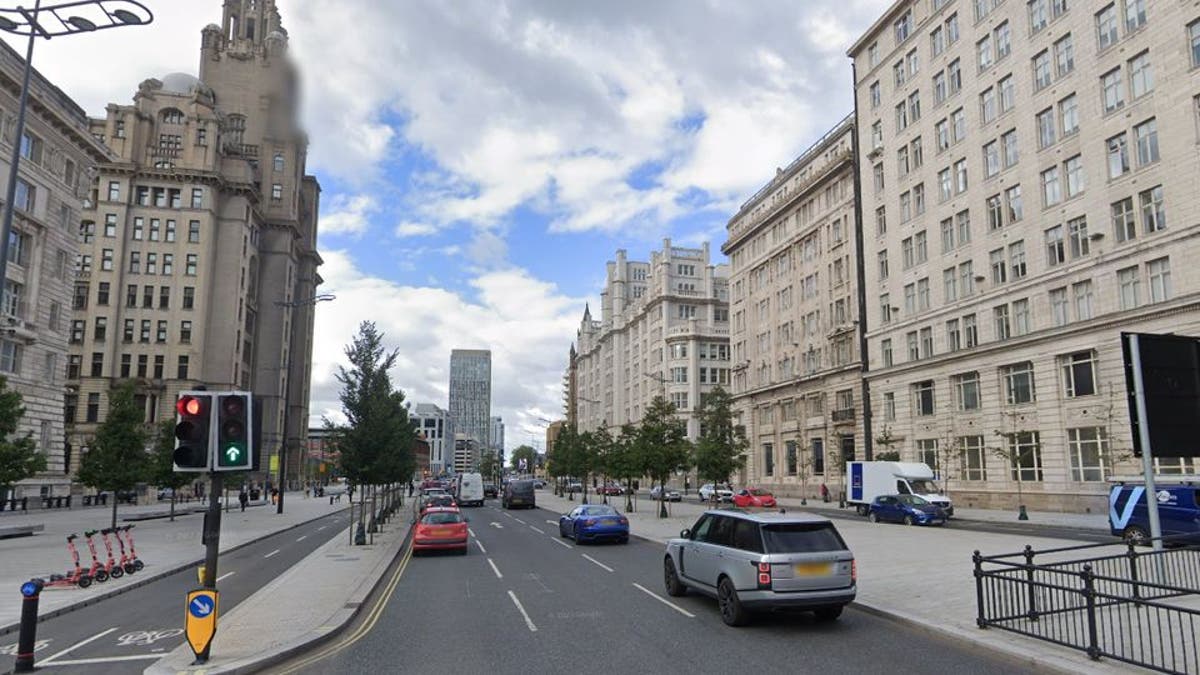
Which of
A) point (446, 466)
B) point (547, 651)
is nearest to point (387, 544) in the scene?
point (547, 651)

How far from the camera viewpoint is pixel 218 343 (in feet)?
270

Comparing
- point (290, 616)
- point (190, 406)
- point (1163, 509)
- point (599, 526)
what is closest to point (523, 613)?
point (290, 616)

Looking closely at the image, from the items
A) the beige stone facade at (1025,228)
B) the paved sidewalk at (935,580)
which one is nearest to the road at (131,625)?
the paved sidewalk at (935,580)

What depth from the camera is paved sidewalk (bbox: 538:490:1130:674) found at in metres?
9.21

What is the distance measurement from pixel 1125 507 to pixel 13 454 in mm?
36879

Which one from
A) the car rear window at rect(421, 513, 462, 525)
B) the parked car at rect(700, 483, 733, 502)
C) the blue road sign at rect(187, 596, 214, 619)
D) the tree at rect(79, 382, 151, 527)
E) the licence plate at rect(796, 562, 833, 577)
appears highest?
the tree at rect(79, 382, 151, 527)

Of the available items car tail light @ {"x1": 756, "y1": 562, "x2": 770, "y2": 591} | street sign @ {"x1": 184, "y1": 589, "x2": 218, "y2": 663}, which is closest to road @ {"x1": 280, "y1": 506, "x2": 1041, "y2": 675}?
car tail light @ {"x1": 756, "y1": 562, "x2": 770, "y2": 591}

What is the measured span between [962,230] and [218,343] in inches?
2953

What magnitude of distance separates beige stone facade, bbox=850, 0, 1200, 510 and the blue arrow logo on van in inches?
610

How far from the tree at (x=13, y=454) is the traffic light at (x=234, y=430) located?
74.9 ft

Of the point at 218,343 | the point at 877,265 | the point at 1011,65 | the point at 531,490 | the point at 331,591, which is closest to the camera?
the point at 331,591

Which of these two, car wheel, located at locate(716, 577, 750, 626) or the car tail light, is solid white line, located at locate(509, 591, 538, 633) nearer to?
car wheel, located at locate(716, 577, 750, 626)

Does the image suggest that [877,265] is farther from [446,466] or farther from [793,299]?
[446,466]

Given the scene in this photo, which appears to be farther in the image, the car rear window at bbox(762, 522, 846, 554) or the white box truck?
the white box truck
